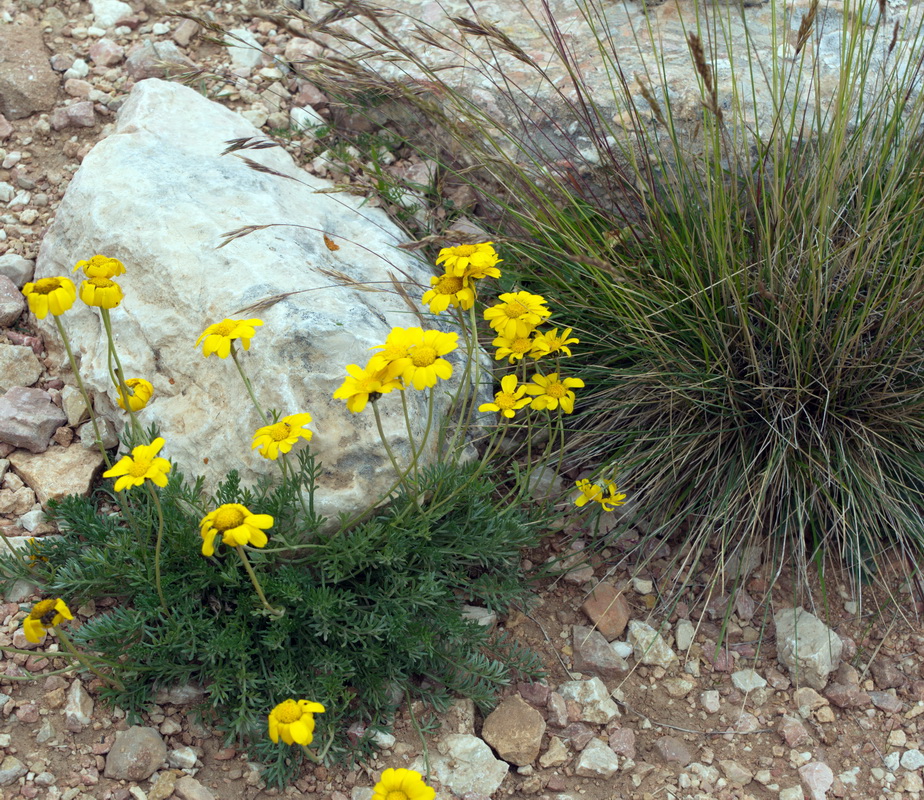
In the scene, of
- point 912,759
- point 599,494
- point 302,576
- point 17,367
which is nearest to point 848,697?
point 912,759

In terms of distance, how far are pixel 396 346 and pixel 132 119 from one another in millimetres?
2031

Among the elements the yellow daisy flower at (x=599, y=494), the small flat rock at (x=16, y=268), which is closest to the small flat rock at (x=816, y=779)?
the yellow daisy flower at (x=599, y=494)

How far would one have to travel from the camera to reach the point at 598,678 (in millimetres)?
2666

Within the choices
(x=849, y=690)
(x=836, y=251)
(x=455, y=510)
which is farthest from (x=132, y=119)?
(x=849, y=690)

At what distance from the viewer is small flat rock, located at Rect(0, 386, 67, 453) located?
111 inches

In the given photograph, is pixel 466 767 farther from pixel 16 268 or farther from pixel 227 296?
pixel 16 268

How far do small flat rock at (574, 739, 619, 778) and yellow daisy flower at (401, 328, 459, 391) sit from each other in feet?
3.88

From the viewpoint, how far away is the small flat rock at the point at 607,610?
2.78m

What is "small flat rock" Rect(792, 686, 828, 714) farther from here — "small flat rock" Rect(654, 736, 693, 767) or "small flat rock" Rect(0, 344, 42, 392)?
"small flat rock" Rect(0, 344, 42, 392)

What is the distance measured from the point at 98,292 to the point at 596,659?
176 centimetres

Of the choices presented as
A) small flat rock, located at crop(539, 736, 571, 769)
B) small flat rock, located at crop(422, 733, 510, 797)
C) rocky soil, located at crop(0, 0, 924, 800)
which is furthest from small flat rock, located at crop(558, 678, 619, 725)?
small flat rock, located at crop(422, 733, 510, 797)

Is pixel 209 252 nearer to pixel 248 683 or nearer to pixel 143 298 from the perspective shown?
pixel 143 298

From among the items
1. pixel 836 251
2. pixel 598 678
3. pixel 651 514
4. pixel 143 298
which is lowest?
pixel 598 678

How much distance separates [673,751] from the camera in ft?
8.13
